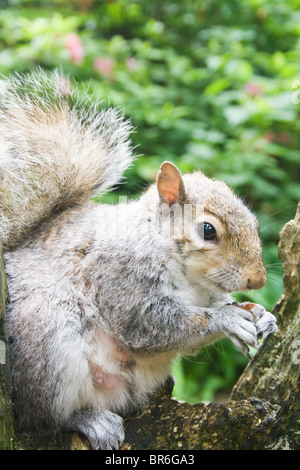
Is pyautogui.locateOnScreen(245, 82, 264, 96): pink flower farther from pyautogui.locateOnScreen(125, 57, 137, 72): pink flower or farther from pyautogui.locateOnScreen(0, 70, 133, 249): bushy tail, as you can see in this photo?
pyautogui.locateOnScreen(0, 70, 133, 249): bushy tail

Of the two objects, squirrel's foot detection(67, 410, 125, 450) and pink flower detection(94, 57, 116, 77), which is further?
pink flower detection(94, 57, 116, 77)

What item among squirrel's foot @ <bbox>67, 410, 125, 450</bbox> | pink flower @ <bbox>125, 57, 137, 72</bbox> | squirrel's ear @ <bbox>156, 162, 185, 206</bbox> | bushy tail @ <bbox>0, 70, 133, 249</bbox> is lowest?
squirrel's foot @ <bbox>67, 410, 125, 450</bbox>

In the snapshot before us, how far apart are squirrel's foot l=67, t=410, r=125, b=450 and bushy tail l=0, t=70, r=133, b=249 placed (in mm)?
562

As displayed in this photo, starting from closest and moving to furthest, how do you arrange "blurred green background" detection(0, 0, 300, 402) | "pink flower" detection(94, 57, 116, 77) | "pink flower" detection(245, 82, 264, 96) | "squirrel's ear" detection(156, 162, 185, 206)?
1. "squirrel's ear" detection(156, 162, 185, 206)
2. "blurred green background" detection(0, 0, 300, 402)
3. "pink flower" detection(245, 82, 264, 96)
4. "pink flower" detection(94, 57, 116, 77)

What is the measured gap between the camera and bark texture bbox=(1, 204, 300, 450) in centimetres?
130

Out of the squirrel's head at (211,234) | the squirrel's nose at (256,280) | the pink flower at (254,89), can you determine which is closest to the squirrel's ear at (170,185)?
the squirrel's head at (211,234)

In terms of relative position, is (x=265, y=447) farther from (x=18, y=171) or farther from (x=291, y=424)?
(x=18, y=171)

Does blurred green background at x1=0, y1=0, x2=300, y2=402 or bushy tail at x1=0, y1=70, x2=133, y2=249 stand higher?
blurred green background at x1=0, y1=0, x2=300, y2=402

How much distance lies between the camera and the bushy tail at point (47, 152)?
1611 millimetres

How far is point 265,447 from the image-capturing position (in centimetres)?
130

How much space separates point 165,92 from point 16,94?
1.76m

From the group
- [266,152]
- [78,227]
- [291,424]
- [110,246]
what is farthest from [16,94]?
[266,152]

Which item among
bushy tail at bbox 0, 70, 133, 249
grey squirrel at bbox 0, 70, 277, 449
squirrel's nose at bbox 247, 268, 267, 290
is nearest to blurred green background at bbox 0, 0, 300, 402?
bushy tail at bbox 0, 70, 133, 249

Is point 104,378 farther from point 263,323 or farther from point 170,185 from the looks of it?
point 170,185
